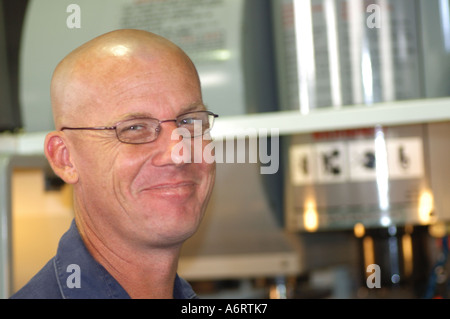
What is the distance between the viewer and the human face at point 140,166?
0.49 meters

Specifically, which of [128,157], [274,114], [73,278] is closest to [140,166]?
[128,157]

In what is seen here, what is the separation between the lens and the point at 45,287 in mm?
543

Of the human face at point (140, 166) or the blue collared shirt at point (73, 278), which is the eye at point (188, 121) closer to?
the human face at point (140, 166)

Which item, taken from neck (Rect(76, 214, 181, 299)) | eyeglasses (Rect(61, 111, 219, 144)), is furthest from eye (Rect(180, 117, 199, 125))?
neck (Rect(76, 214, 181, 299))

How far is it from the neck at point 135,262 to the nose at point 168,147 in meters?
0.07

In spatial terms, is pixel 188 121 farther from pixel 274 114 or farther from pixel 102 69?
pixel 274 114

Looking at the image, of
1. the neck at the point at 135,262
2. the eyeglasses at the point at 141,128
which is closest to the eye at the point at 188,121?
the eyeglasses at the point at 141,128

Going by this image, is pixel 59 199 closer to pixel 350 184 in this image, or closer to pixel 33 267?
pixel 33 267

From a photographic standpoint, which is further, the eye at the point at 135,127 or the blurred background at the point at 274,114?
the blurred background at the point at 274,114

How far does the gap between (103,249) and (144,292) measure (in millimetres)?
52

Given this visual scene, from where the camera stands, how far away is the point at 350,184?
987mm

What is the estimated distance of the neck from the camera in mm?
513

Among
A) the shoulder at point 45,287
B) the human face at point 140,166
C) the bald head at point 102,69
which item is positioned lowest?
the shoulder at point 45,287
